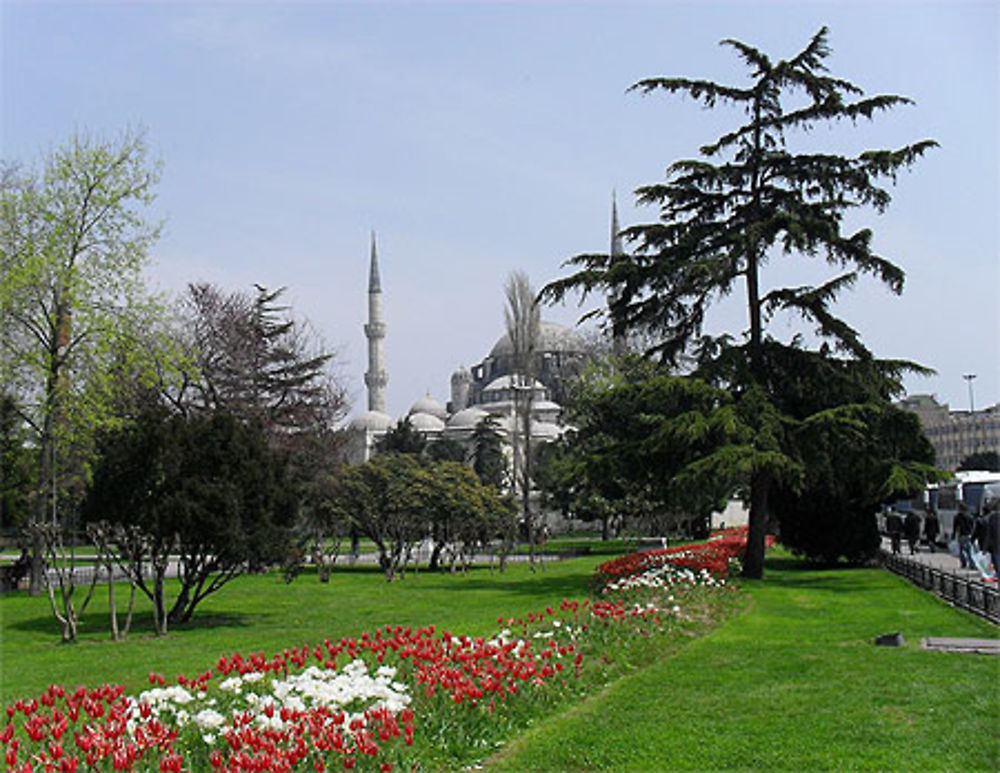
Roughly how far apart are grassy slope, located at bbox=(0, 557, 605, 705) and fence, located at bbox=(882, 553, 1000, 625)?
510 cm

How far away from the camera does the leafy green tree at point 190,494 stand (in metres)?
13.5

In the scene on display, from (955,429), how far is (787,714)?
10011 cm

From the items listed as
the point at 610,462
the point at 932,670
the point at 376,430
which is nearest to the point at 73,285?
the point at 610,462

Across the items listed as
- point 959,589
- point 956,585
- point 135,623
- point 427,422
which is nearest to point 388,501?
point 135,623

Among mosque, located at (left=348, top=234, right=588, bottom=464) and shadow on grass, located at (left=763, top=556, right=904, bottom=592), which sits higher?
mosque, located at (left=348, top=234, right=588, bottom=464)

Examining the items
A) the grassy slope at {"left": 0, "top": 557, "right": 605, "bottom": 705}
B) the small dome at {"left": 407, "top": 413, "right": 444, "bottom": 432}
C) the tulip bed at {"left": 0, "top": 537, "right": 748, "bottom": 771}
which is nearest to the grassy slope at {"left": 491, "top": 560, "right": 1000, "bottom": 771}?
the tulip bed at {"left": 0, "top": 537, "right": 748, "bottom": 771}

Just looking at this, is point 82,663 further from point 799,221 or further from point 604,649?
point 799,221

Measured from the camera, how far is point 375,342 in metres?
89.8

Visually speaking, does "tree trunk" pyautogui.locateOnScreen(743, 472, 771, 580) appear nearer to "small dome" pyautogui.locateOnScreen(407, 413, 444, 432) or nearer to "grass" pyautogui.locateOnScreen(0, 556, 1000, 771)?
"grass" pyautogui.locateOnScreen(0, 556, 1000, 771)

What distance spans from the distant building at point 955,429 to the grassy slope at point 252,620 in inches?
3023

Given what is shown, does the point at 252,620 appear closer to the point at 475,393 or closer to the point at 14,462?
the point at 14,462

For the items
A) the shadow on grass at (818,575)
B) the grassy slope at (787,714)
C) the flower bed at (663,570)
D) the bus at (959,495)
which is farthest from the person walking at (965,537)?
the grassy slope at (787,714)

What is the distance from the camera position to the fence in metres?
12.1

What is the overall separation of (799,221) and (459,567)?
1339 cm
